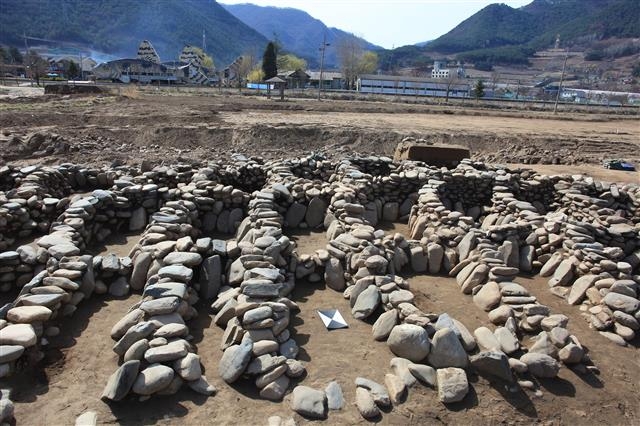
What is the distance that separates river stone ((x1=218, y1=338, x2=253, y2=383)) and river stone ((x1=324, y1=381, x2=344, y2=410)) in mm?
864

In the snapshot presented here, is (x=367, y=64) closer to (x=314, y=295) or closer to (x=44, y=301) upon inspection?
(x=314, y=295)

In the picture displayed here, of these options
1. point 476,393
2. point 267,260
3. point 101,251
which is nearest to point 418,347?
point 476,393

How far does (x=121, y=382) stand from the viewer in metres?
3.80

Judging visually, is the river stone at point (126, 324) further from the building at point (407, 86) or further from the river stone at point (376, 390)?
the building at point (407, 86)

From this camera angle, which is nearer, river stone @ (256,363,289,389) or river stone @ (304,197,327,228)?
river stone @ (256,363,289,389)

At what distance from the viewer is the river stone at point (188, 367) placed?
4.06 metres

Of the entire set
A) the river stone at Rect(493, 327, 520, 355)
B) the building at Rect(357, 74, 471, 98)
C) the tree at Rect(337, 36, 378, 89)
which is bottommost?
the river stone at Rect(493, 327, 520, 355)

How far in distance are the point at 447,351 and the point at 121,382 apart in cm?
320

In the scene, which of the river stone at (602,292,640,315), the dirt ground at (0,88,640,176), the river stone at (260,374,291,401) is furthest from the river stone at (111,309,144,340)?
the dirt ground at (0,88,640,176)

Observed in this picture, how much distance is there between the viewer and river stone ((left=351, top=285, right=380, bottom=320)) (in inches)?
216

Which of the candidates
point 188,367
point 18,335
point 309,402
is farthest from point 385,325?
point 18,335

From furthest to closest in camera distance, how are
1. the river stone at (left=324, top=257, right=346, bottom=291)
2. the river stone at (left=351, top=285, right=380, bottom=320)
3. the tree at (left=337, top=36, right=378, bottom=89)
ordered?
the tree at (left=337, top=36, right=378, bottom=89) → the river stone at (left=324, top=257, right=346, bottom=291) → the river stone at (left=351, top=285, right=380, bottom=320)

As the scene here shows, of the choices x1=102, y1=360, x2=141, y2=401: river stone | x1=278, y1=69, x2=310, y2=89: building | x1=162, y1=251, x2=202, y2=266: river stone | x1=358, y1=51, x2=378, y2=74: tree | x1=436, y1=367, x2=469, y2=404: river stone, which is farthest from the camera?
x1=358, y1=51, x2=378, y2=74: tree

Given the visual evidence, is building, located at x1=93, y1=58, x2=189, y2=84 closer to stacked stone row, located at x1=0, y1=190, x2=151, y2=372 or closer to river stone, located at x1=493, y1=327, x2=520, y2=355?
stacked stone row, located at x1=0, y1=190, x2=151, y2=372
